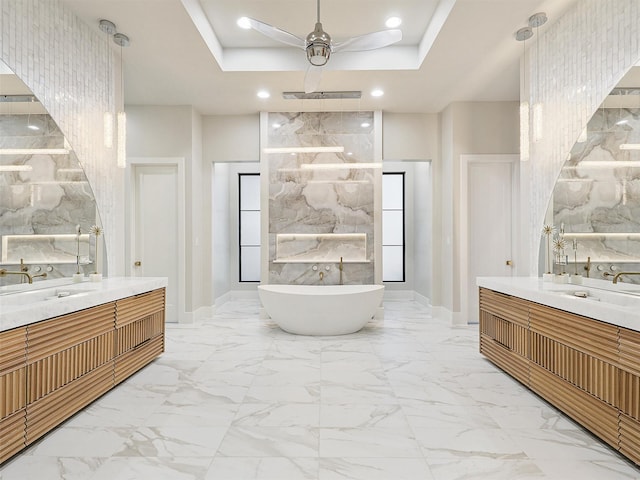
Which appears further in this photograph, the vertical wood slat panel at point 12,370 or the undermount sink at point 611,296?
the undermount sink at point 611,296

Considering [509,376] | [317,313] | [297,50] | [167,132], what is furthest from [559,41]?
[167,132]

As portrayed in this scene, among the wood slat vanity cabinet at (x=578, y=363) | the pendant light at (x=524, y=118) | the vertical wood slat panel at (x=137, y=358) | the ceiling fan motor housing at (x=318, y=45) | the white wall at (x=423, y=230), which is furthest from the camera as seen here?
the white wall at (x=423, y=230)

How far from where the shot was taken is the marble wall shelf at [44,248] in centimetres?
250

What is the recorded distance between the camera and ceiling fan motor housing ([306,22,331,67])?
285cm

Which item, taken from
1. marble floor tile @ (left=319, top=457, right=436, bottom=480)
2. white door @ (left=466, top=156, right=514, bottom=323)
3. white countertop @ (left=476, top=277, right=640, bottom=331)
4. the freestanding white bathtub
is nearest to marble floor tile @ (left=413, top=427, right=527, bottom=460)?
marble floor tile @ (left=319, top=457, right=436, bottom=480)

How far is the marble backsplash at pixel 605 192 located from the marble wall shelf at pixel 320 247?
2793 mm

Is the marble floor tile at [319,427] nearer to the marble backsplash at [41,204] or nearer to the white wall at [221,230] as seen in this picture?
the marble backsplash at [41,204]

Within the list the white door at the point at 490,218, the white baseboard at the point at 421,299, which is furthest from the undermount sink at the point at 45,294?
the white baseboard at the point at 421,299

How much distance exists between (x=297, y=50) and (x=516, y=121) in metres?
3.01

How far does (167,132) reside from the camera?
537 cm

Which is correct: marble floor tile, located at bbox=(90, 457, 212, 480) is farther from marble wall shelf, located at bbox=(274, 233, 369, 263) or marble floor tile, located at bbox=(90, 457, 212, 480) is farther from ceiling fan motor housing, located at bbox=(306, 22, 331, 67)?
marble wall shelf, located at bbox=(274, 233, 369, 263)

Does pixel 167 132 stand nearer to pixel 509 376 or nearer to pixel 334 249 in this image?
pixel 334 249

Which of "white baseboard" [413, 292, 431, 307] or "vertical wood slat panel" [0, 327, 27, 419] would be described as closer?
"vertical wood slat panel" [0, 327, 27, 419]

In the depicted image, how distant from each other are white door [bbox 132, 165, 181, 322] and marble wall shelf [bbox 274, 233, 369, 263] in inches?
56.6
